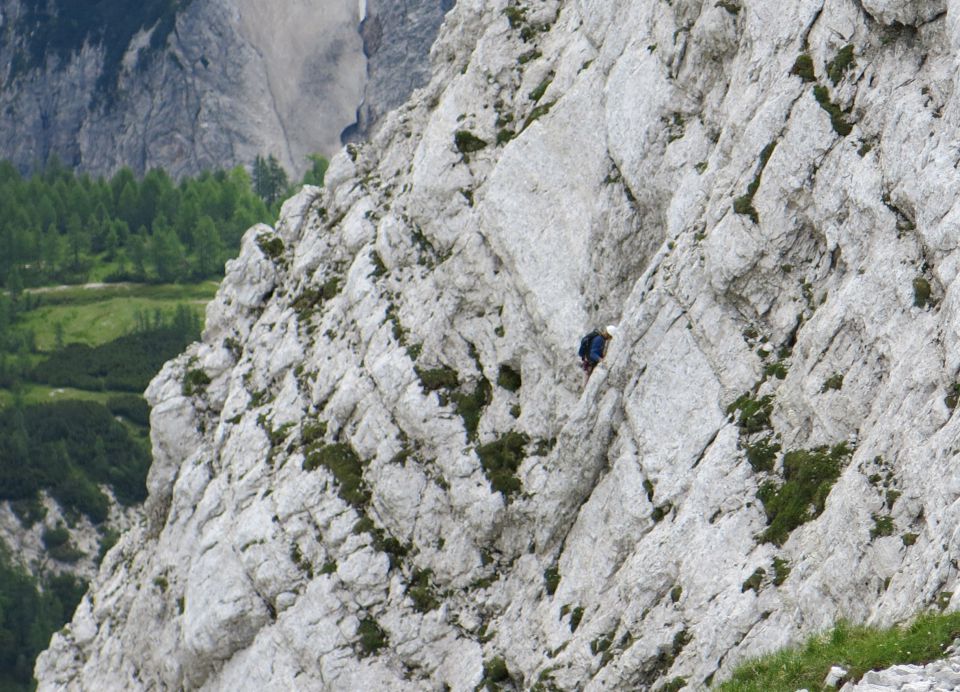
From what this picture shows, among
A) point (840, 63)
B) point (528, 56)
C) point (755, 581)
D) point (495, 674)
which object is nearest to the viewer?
point (755, 581)

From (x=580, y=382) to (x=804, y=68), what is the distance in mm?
12992

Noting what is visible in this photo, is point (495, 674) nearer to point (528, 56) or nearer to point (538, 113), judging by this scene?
point (538, 113)

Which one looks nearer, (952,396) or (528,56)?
(952,396)

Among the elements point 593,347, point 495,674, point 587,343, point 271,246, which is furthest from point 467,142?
point 495,674

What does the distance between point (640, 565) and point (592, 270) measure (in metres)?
12.8

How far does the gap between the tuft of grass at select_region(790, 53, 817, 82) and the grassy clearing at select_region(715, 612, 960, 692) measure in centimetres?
1728

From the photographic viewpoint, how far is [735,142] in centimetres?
3944

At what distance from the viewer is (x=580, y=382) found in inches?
1731

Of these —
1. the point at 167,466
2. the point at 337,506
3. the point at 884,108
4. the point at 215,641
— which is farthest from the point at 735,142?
the point at 167,466

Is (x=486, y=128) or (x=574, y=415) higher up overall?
(x=486, y=128)

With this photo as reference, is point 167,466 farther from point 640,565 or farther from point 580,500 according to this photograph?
point 640,565

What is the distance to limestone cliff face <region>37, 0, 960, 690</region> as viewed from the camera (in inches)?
1221

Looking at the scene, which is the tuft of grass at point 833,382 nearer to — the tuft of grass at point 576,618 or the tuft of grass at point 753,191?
the tuft of grass at point 753,191

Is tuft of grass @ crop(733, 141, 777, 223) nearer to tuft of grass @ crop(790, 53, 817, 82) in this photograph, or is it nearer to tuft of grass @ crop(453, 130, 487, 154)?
tuft of grass @ crop(790, 53, 817, 82)
